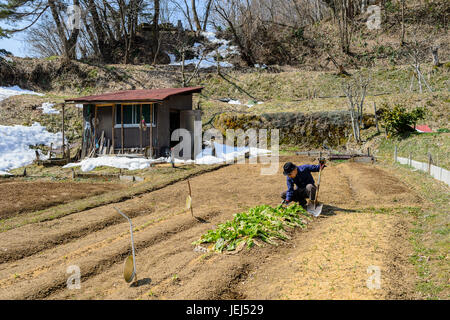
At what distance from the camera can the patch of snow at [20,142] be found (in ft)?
63.6

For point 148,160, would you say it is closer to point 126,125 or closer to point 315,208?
point 126,125

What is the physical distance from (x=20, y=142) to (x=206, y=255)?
20418 mm

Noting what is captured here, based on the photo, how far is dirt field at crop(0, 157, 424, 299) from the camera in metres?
4.76

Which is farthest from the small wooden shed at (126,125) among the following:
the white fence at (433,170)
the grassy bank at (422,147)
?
the white fence at (433,170)

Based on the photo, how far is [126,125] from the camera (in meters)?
19.4

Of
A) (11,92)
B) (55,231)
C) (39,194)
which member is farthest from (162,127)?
(11,92)

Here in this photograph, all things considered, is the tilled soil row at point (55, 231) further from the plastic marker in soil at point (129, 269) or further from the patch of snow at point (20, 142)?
the patch of snow at point (20, 142)

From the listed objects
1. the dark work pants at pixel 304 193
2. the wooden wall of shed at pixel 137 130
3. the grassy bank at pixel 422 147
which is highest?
the wooden wall of shed at pixel 137 130

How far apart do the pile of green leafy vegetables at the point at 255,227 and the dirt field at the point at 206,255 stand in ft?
0.79

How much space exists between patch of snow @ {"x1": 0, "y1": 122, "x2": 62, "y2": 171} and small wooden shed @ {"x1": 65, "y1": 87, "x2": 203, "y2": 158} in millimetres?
3484
